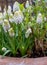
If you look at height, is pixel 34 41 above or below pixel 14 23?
below

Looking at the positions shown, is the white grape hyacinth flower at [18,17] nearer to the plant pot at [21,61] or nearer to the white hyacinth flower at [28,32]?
the white hyacinth flower at [28,32]

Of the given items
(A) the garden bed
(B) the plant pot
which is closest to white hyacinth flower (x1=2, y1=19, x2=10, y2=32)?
(A) the garden bed

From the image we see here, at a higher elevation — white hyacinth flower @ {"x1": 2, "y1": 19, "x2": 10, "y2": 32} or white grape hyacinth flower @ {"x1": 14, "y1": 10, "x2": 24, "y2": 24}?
white grape hyacinth flower @ {"x1": 14, "y1": 10, "x2": 24, "y2": 24}

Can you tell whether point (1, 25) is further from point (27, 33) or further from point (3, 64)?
point (3, 64)

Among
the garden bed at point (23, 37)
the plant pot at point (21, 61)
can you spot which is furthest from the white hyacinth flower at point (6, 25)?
the plant pot at point (21, 61)

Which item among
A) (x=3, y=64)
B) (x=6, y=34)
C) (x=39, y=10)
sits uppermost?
(x=39, y=10)

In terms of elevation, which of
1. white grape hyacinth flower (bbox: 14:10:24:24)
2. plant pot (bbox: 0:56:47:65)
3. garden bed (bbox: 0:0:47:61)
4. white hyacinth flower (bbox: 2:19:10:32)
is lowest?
plant pot (bbox: 0:56:47:65)

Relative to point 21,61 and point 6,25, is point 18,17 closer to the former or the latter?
point 6,25

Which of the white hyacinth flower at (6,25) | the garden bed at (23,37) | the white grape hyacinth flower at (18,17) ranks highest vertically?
the white grape hyacinth flower at (18,17)

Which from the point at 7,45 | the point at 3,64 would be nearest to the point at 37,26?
the point at 7,45

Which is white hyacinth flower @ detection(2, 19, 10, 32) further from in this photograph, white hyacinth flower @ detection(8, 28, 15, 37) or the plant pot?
the plant pot

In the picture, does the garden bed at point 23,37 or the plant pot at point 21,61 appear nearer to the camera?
the plant pot at point 21,61
